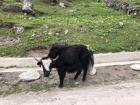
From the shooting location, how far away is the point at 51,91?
1327 centimetres

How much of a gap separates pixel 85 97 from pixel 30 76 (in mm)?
2258

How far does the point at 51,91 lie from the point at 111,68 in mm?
2724

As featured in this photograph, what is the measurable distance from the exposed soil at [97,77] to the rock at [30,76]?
137 mm

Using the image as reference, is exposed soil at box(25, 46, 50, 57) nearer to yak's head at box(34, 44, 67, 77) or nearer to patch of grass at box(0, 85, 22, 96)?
patch of grass at box(0, 85, 22, 96)

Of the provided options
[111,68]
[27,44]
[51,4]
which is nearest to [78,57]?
[111,68]

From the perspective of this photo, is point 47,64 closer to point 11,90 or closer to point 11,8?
point 11,90

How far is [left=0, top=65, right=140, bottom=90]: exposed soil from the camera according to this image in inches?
546

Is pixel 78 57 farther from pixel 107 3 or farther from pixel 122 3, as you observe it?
pixel 107 3

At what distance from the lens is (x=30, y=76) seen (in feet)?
45.8

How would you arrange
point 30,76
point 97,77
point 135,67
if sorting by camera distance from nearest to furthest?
point 30,76 → point 97,77 → point 135,67

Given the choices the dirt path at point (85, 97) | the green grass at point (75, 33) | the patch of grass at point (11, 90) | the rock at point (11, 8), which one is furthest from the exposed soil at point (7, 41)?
the dirt path at point (85, 97)

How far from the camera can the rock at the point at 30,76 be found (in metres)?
13.9

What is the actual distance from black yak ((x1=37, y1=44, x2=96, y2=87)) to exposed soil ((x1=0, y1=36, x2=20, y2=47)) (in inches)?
188

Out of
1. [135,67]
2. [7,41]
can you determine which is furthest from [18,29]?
[135,67]
